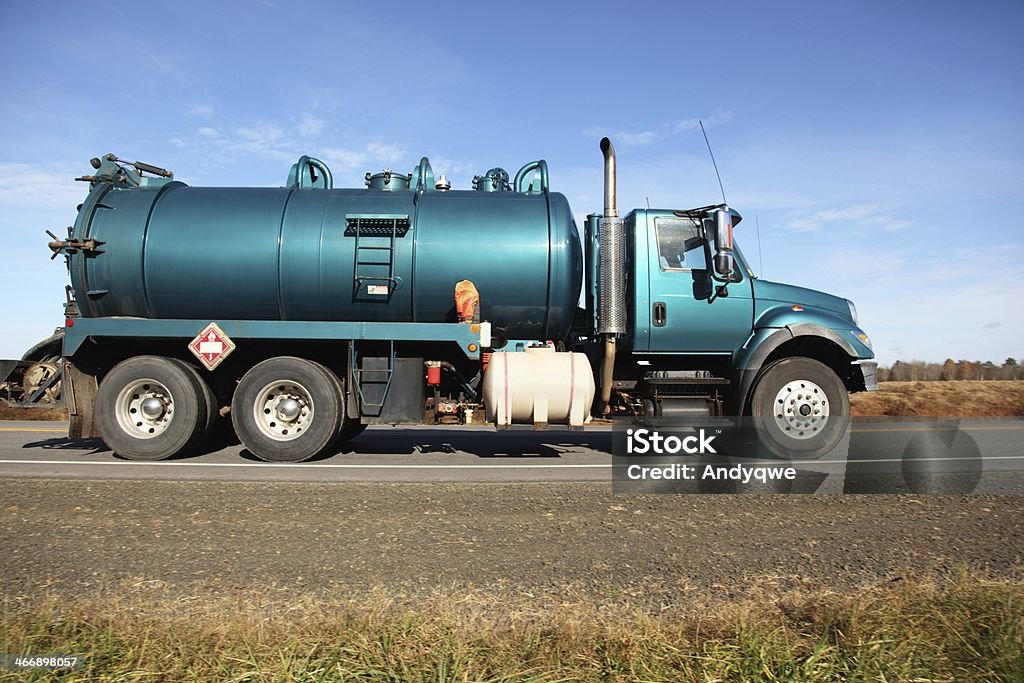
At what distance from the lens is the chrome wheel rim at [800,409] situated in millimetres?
7949

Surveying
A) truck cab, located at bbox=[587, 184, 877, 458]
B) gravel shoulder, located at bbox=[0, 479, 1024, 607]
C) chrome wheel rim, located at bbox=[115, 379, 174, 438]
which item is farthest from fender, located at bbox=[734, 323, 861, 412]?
chrome wheel rim, located at bbox=[115, 379, 174, 438]

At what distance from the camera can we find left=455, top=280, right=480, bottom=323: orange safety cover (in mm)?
7727

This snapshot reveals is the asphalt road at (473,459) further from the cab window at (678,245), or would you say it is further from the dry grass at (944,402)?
the dry grass at (944,402)

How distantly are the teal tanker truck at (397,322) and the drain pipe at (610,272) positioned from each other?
0.09ft

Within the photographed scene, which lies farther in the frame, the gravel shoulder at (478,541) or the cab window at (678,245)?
the cab window at (678,245)

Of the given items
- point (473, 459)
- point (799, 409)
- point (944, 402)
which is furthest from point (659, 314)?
point (944, 402)

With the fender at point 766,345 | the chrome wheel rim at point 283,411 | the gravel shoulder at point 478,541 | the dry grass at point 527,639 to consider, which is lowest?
the gravel shoulder at point 478,541

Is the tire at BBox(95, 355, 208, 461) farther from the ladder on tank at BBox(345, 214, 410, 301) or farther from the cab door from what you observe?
the cab door

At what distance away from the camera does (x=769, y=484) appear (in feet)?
20.7

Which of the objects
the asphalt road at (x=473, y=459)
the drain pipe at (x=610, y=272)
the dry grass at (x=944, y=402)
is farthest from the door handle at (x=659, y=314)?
the dry grass at (x=944, y=402)

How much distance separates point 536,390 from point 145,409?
503cm

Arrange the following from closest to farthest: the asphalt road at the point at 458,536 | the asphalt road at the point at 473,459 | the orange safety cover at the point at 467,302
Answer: the asphalt road at the point at 458,536
the asphalt road at the point at 473,459
the orange safety cover at the point at 467,302

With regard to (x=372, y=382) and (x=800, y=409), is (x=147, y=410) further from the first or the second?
(x=800, y=409)

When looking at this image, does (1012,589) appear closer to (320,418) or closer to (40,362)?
(320,418)
